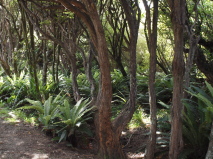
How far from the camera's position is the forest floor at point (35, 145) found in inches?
190

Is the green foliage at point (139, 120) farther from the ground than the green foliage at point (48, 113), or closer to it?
closer to it

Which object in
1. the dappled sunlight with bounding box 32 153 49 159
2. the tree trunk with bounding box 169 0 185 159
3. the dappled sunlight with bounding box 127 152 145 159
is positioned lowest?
the dappled sunlight with bounding box 127 152 145 159

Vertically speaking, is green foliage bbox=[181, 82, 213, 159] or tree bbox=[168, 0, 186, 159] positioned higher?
tree bbox=[168, 0, 186, 159]

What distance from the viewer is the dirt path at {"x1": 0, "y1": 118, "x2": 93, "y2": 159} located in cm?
477

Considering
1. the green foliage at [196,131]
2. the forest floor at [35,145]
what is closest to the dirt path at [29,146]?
the forest floor at [35,145]

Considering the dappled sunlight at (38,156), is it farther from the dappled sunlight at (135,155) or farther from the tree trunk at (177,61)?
the tree trunk at (177,61)

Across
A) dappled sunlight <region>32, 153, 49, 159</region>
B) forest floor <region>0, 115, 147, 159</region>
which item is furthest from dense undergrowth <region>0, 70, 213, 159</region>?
dappled sunlight <region>32, 153, 49, 159</region>

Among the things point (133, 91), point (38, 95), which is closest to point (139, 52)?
point (38, 95)

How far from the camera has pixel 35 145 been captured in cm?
534

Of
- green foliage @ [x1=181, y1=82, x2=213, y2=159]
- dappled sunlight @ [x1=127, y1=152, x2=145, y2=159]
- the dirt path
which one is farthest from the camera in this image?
dappled sunlight @ [x1=127, y1=152, x2=145, y2=159]

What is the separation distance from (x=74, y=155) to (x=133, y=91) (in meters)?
1.74

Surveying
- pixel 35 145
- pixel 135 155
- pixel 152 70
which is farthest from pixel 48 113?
pixel 152 70

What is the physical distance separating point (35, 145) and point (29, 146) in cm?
14

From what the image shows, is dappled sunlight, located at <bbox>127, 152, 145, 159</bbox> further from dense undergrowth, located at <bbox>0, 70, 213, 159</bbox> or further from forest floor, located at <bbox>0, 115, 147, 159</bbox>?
dense undergrowth, located at <bbox>0, 70, 213, 159</bbox>
